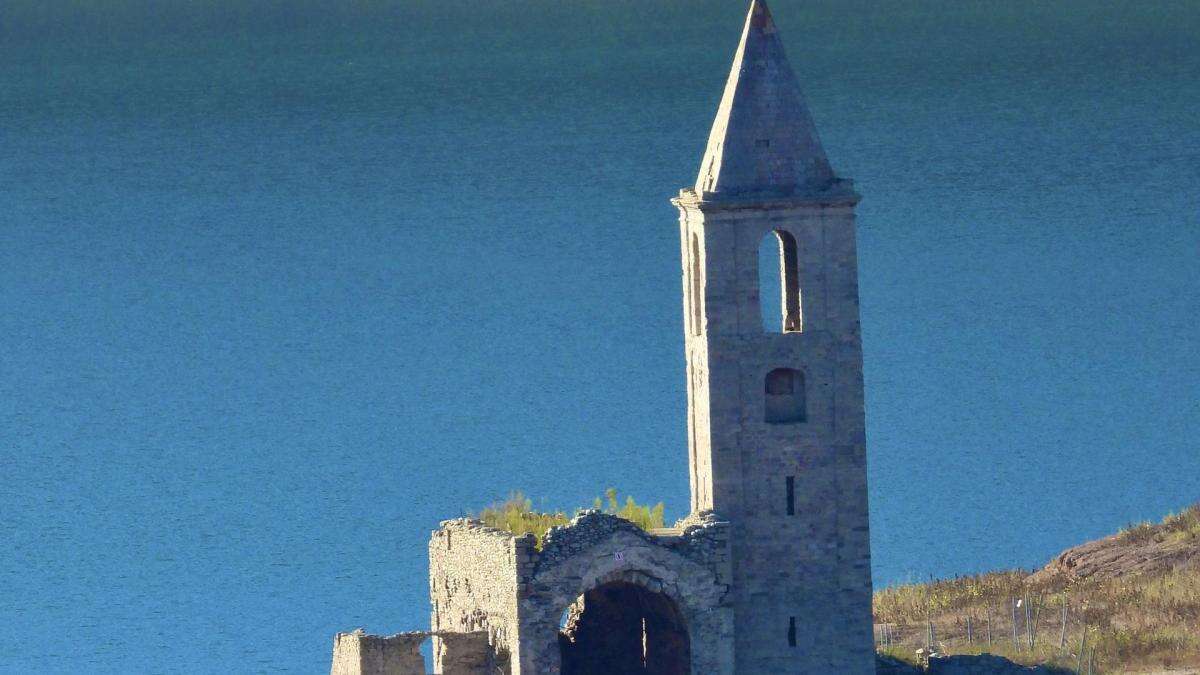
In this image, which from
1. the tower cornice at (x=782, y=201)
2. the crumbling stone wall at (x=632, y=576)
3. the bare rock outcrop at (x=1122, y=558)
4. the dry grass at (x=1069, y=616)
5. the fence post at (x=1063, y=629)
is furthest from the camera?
the bare rock outcrop at (x=1122, y=558)

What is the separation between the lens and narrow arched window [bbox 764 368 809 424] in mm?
46594

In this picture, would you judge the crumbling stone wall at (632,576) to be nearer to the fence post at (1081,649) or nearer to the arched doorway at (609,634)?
the arched doorway at (609,634)

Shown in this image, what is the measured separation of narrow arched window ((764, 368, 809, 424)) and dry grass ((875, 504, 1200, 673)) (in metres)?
4.66

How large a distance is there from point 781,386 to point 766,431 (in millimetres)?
745

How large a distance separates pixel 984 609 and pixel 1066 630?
2.74 m

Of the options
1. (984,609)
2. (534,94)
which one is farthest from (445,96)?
(984,609)

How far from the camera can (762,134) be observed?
4631cm

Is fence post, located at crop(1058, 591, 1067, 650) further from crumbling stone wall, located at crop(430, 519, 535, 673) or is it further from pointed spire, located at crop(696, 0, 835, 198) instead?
crumbling stone wall, located at crop(430, 519, 535, 673)

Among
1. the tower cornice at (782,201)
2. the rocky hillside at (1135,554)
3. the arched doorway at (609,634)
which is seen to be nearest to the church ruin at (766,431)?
the tower cornice at (782,201)

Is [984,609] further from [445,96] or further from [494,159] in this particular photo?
[445,96]

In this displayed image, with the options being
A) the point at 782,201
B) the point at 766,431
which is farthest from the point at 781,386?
the point at 782,201

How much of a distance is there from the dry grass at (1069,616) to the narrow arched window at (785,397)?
4655 mm

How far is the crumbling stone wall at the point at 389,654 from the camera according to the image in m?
45.3

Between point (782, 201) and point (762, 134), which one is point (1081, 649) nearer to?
point (782, 201)
